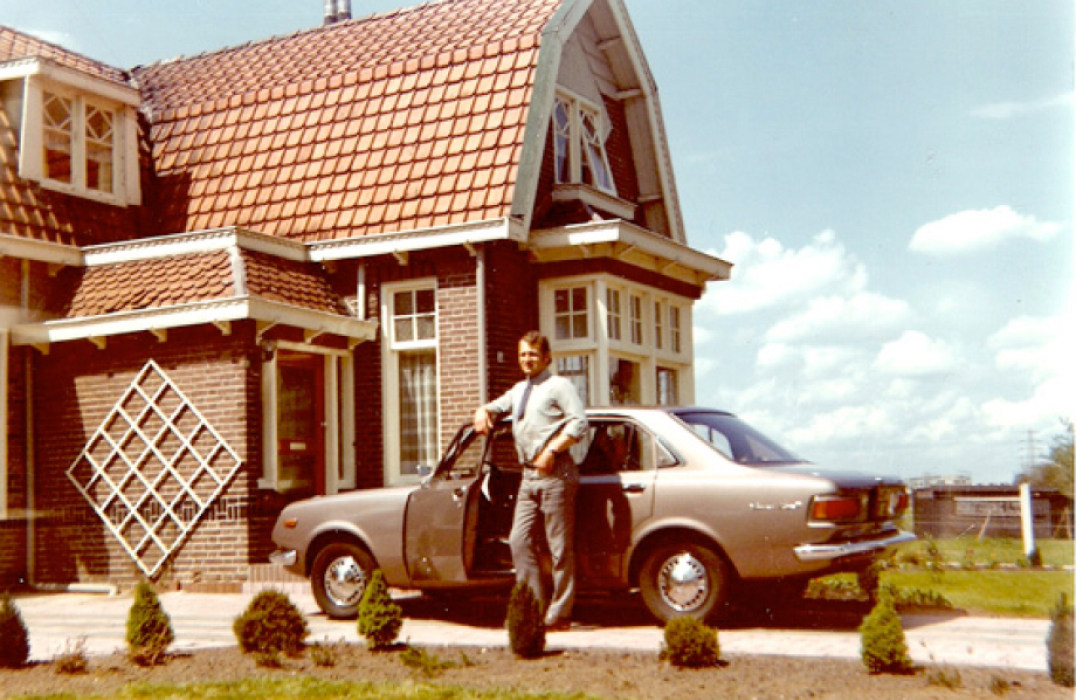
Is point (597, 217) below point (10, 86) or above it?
below

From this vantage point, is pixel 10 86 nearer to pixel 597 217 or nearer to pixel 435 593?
pixel 597 217

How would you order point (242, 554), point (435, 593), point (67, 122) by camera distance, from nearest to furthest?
point (435, 593)
point (242, 554)
point (67, 122)

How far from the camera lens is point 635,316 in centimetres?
1552

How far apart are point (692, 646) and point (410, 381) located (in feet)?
27.3

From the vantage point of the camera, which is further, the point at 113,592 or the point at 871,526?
the point at 113,592

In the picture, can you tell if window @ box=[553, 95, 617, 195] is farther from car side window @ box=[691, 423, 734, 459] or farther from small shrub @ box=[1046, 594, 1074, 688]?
small shrub @ box=[1046, 594, 1074, 688]

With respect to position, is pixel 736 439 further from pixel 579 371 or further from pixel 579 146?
pixel 579 146

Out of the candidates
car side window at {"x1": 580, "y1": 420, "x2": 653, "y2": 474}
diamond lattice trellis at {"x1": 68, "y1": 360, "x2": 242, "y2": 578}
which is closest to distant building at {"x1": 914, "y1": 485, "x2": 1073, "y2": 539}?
diamond lattice trellis at {"x1": 68, "y1": 360, "x2": 242, "y2": 578}

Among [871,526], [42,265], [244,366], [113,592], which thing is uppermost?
[42,265]

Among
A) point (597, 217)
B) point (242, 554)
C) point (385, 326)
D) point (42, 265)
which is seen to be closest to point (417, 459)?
point (385, 326)

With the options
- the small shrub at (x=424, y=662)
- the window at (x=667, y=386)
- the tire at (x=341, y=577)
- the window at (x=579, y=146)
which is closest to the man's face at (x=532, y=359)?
the tire at (x=341, y=577)

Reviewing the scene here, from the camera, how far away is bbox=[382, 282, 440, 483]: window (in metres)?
14.5

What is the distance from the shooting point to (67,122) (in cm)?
1547

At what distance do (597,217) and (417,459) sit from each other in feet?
12.0
